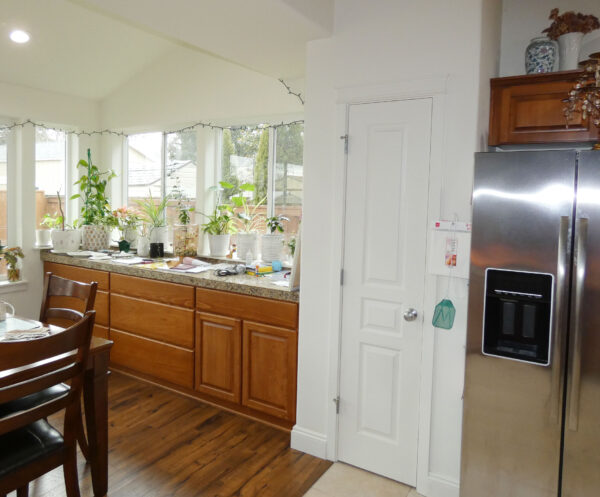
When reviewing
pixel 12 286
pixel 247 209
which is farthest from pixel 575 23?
pixel 12 286


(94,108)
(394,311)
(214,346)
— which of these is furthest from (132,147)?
(394,311)

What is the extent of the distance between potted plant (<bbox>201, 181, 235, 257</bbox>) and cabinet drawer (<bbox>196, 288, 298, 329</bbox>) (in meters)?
0.80

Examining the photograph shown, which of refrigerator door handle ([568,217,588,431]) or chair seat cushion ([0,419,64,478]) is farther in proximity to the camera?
refrigerator door handle ([568,217,588,431])

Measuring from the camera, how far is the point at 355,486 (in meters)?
2.48

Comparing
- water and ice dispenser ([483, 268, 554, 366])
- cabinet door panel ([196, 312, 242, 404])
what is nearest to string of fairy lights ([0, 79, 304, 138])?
cabinet door panel ([196, 312, 242, 404])

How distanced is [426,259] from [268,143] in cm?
191

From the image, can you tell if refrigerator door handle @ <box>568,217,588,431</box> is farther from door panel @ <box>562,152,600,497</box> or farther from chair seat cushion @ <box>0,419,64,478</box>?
chair seat cushion @ <box>0,419,64,478</box>

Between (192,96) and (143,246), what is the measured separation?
135 centimetres

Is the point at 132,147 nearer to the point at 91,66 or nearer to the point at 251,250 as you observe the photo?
the point at 91,66

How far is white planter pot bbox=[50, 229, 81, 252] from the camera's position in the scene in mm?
4337

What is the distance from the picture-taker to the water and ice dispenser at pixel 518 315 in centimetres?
196

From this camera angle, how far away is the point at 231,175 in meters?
4.10

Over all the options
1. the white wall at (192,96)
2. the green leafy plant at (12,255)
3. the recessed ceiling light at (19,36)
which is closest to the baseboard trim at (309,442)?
the white wall at (192,96)

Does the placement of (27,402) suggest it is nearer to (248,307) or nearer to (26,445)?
(26,445)
